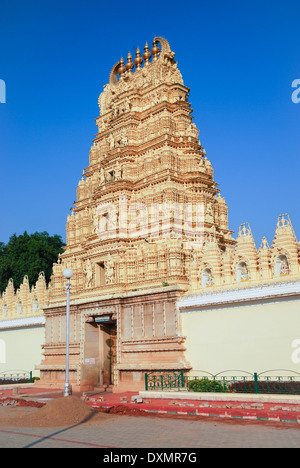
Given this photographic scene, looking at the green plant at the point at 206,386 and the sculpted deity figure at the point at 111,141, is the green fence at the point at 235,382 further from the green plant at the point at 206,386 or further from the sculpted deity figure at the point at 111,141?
the sculpted deity figure at the point at 111,141

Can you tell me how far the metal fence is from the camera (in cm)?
3234

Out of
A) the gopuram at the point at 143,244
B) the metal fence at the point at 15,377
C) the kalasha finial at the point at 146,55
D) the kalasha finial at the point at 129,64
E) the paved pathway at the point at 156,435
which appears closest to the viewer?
the paved pathway at the point at 156,435

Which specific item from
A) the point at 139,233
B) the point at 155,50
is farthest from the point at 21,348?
→ the point at 155,50

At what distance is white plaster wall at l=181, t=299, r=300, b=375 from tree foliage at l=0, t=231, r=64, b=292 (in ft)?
104

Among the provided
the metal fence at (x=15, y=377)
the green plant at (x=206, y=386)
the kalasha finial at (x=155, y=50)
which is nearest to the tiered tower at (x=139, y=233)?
the kalasha finial at (x=155, y=50)

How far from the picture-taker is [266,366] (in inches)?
758

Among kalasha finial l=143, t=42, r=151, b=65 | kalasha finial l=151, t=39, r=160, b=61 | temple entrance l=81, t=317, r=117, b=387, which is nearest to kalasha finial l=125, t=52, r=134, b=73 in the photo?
kalasha finial l=143, t=42, r=151, b=65

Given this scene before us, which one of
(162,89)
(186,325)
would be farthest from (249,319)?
(162,89)

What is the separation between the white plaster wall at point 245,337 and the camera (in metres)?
18.7

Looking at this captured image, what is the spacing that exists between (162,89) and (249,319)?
17.9 meters

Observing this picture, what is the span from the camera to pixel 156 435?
39.5ft

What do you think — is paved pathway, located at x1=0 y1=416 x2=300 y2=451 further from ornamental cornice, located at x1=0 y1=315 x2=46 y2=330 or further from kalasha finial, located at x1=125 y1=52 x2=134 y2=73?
kalasha finial, located at x1=125 y1=52 x2=134 y2=73

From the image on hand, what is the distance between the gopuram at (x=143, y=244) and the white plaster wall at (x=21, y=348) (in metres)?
2.26
